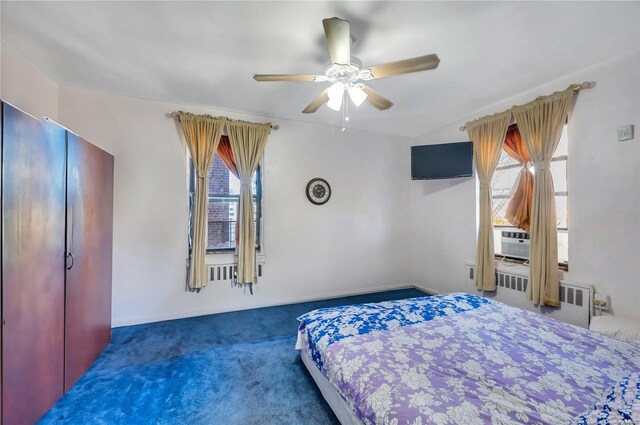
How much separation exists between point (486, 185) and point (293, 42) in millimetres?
2826

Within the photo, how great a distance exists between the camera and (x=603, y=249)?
240 cm

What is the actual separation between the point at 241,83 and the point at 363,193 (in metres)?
2.44

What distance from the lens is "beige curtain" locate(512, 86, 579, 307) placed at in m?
2.64

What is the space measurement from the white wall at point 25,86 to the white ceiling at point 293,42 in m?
0.09

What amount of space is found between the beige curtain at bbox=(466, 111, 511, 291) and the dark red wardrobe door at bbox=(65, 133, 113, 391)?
4107 millimetres

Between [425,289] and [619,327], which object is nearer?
[619,327]

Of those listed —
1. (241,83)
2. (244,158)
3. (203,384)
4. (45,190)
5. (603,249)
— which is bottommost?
(203,384)

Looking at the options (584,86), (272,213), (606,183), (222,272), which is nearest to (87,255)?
(222,272)

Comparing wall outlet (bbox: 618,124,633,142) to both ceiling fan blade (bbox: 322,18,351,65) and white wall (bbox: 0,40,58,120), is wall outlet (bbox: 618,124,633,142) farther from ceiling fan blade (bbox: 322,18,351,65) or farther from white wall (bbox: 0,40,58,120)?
white wall (bbox: 0,40,58,120)

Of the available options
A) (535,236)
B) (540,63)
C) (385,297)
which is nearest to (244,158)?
(385,297)

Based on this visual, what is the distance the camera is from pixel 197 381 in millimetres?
2016

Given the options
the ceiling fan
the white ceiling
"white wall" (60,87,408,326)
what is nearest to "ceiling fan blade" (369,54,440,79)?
the ceiling fan

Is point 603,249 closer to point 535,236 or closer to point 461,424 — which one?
point 535,236

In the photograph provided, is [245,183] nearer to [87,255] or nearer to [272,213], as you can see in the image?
[272,213]
